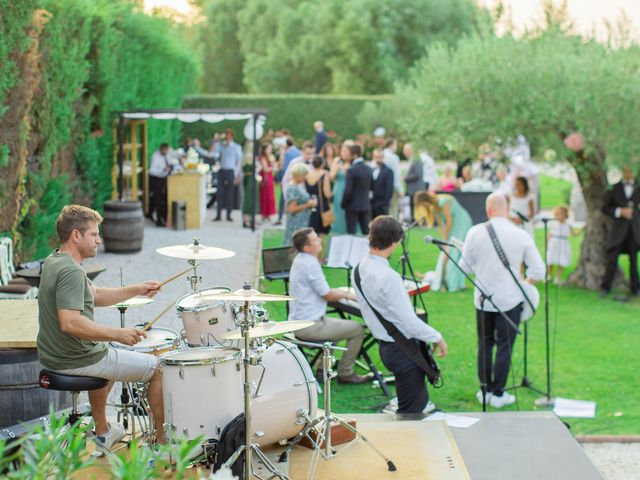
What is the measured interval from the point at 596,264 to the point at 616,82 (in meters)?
2.79

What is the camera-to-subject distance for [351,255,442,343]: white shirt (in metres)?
6.68

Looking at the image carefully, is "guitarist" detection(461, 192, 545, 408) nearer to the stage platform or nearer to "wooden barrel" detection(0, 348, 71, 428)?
the stage platform

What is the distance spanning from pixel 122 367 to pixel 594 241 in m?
9.42

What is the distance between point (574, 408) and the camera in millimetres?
8141

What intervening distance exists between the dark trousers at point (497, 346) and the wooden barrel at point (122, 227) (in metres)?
7.34

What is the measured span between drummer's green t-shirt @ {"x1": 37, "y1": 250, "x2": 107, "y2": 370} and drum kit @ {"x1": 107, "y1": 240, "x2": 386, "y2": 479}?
17.7 inches

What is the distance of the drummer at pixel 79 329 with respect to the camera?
5.26 meters

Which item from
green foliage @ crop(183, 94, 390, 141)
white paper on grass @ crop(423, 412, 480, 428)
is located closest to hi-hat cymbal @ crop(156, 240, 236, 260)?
white paper on grass @ crop(423, 412, 480, 428)

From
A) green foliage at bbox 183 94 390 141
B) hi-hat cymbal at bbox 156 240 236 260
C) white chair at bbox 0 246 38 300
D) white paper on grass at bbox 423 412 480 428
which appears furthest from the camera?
green foliage at bbox 183 94 390 141

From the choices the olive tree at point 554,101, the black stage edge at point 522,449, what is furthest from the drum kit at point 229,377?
the olive tree at point 554,101

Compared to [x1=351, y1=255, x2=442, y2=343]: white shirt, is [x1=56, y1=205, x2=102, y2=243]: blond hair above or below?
above

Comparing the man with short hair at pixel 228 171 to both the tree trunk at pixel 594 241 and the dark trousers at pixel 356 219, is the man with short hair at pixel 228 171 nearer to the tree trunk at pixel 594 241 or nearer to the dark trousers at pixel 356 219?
the dark trousers at pixel 356 219

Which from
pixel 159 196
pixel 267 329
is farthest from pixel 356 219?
pixel 267 329

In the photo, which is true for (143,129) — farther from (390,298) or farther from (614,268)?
(390,298)
